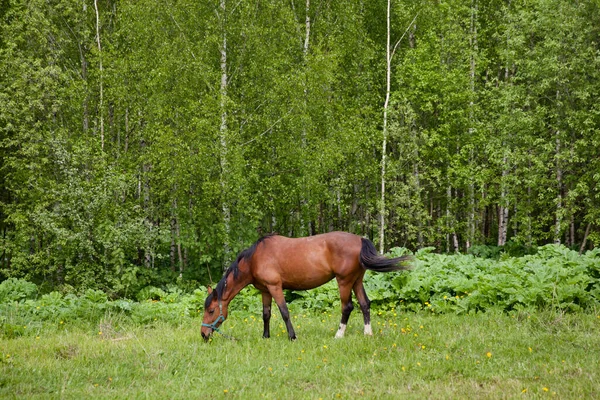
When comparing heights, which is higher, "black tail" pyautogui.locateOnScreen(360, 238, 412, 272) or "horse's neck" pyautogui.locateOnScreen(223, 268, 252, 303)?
"black tail" pyautogui.locateOnScreen(360, 238, 412, 272)

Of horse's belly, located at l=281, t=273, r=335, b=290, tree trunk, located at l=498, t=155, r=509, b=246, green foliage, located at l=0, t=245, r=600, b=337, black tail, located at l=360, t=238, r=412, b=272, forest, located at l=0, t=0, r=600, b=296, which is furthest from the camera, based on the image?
tree trunk, located at l=498, t=155, r=509, b=246

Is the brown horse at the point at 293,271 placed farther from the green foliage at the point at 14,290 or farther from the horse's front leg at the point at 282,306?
the green foliage at the point at 14,290

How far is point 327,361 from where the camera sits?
312 inches

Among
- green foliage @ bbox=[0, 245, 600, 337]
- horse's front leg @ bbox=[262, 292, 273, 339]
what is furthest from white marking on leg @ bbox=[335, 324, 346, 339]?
green foliage @ bbox=[0, 245, 600, 337]

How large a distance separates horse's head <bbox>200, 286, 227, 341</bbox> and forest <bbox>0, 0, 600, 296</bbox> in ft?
27.6

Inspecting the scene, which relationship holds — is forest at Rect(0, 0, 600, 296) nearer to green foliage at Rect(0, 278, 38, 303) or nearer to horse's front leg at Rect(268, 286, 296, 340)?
green foliage at Rect(0, 278, 38, 303)

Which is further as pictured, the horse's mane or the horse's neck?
the horse's neck

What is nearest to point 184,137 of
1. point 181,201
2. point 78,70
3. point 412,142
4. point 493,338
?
point 181,201

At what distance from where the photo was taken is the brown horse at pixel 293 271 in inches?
375

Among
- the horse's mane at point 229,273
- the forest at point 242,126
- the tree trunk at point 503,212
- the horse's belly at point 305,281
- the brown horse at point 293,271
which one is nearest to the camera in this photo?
the brown horse at point 293,271

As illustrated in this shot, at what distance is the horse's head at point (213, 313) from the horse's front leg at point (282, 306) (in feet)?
2.86

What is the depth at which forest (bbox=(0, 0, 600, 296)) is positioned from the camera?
19062 mm

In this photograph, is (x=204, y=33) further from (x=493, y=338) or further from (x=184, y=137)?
(x=493, y=338)

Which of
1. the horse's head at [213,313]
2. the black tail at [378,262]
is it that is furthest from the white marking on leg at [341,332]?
the horse's head at [213,313]
